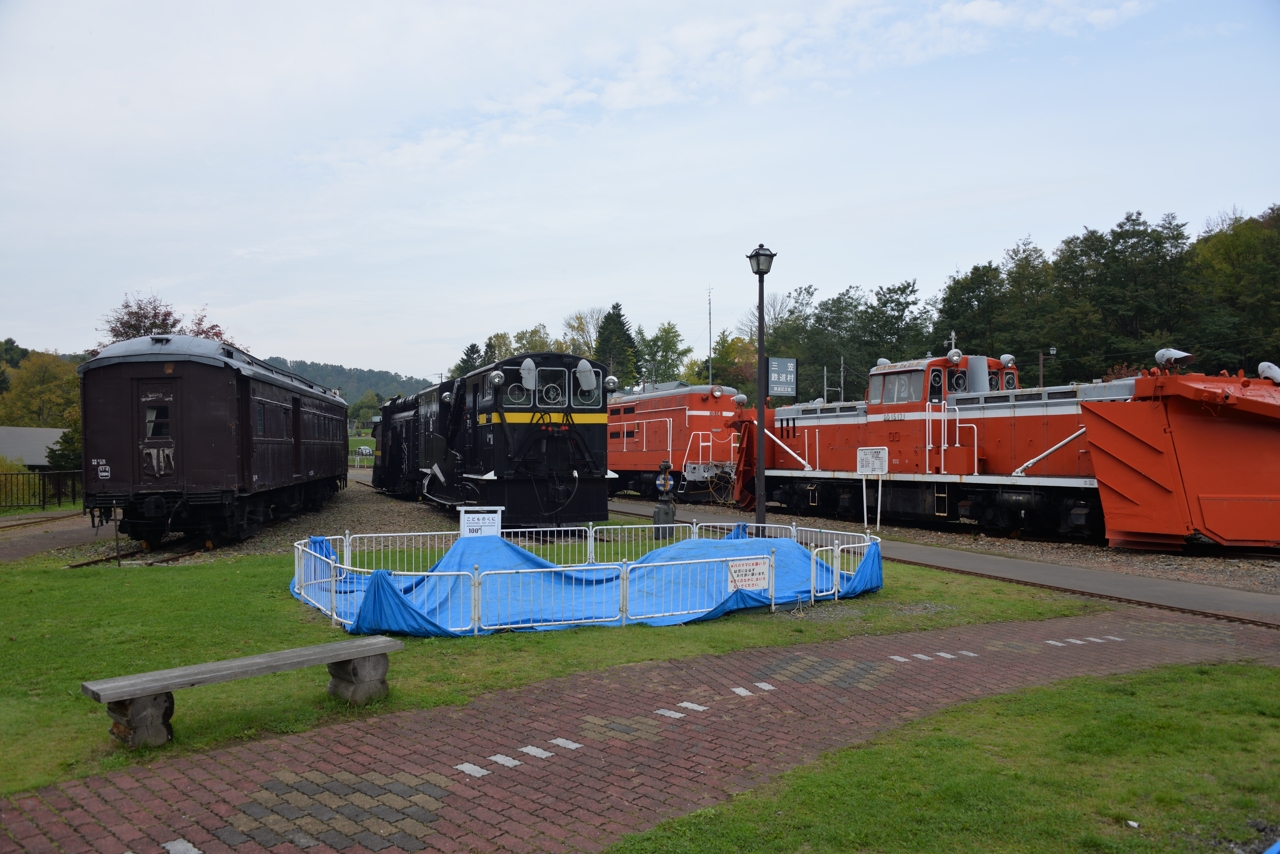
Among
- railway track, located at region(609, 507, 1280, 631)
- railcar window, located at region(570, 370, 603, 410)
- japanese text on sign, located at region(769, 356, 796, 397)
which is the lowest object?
railway track, located at region(609, 507, 1280, 631)

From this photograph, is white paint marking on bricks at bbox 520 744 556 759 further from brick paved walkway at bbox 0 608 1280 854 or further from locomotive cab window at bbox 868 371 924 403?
locomotive cab window at bbox 868 371 924 403

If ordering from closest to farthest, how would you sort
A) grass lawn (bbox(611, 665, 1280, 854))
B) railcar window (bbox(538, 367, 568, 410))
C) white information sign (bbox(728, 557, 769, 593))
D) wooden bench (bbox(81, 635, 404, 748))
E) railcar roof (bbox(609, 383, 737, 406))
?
1. grass lawn (bbox(611, 665, 1280, 854))
2. wooden bench (bbox(81, 635, 404, 748))
3. white information sign (bbox(728, 557, 769, 593))
4. railcar window (bbox(538, 367, 568, 410))
5. railcar roof (bbox(609, 383, 737, 406))

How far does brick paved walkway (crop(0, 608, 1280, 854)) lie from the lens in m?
4.28

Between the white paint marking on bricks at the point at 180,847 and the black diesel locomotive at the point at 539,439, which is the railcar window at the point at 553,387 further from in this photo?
the white paint marking on bricks at the point at 180,847

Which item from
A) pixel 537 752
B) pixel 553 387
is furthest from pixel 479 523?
pixel 553 387

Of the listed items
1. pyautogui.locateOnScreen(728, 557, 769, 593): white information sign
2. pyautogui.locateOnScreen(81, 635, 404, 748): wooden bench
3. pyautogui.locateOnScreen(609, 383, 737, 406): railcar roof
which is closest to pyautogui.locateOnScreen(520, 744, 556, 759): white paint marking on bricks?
pyautogui.locateOnScreen(81, 635, 404, 748): wooden bench

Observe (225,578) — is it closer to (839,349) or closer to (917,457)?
(917,457)

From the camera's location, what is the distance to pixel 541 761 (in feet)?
17.4

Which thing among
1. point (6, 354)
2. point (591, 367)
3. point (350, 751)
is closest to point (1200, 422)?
point (591, 367)

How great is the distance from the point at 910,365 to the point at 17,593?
62.1ft

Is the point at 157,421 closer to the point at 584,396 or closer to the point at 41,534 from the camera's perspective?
the point at 41,534

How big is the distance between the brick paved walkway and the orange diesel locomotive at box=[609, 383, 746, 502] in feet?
68.0

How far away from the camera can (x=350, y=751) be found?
17.8 ft

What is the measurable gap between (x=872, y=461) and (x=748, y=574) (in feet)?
34.3
